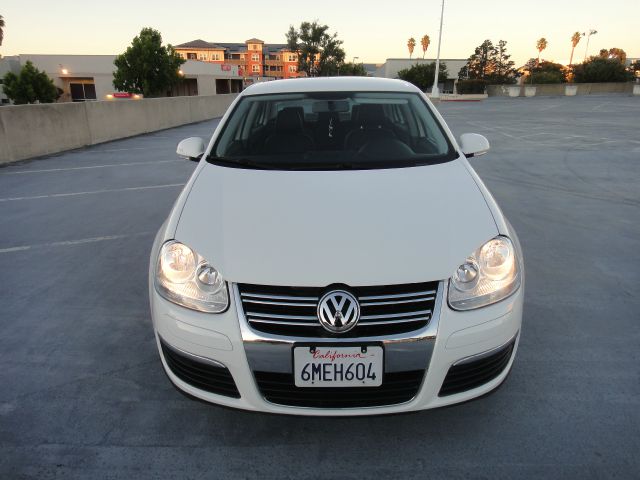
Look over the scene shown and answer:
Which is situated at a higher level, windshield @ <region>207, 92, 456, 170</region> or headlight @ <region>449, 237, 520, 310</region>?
windshield @ <region>207, 92, 456, 170</region>

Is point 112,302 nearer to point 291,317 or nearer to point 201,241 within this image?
point 201,241

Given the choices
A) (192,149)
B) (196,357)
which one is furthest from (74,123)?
(196,357)

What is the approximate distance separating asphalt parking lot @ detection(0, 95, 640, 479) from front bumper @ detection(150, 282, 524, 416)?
28 centimetres

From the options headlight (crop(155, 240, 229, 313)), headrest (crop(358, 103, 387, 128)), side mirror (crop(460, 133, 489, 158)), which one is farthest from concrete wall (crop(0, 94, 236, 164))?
side mirror (crop(460, 133, 489, 158))

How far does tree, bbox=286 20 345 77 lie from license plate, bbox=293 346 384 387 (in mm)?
89583

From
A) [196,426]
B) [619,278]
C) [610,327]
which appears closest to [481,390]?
[196,426]

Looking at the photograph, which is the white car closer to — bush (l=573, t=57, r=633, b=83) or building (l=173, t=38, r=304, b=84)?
bush (l=573, t=57, r=633, b=83)

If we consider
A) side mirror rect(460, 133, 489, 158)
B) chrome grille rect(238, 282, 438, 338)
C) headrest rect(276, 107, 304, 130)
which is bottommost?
chrome grille rect(238, 282, 438, 338)

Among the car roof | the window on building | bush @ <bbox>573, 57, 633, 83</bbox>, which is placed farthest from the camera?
the window on building

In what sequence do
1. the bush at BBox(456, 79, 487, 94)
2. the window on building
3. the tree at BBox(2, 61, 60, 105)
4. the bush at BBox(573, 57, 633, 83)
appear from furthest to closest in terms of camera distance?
the window on building → the bush at BBox(573, 57, 633, 83) → the bush at BBox(456, 79, 487, 94) → the tree at BBox(2, 61, 60, 105)

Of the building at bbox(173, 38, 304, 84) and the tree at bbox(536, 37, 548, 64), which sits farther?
the building at bbox(173, 38, 304, 84)

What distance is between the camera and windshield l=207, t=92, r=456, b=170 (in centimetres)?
277

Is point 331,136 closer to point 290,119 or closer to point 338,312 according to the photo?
point 290,119

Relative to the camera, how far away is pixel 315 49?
3433 inches
